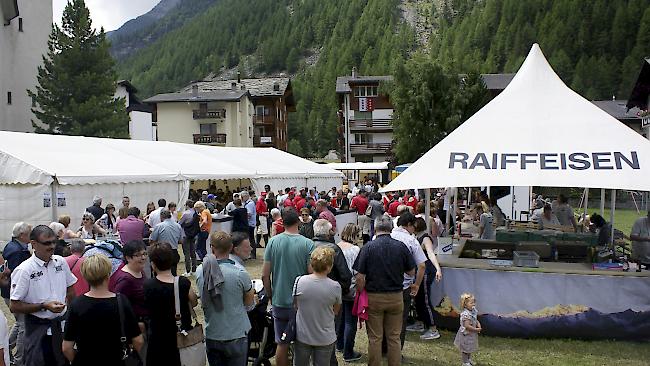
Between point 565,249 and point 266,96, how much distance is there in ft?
194

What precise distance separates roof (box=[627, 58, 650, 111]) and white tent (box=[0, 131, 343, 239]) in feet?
75.3

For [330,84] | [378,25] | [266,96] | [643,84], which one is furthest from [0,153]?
[378,25]

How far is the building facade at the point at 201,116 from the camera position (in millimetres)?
57469

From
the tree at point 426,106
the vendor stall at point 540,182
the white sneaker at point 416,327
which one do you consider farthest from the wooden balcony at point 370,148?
the white sneaker at point 416,327

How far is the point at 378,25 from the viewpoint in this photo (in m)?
167

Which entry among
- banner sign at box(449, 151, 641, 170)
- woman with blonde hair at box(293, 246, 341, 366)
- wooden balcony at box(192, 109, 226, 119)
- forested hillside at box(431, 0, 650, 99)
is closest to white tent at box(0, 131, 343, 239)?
banner sign at box(449, 151, 641, 170)

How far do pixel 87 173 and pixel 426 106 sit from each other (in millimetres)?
27264

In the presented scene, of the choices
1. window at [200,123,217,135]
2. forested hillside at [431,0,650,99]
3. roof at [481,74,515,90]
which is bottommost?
window at [200,123,217,135]

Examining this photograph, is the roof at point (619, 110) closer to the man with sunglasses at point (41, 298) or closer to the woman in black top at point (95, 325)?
the man with sunglasses at point (41, 298)

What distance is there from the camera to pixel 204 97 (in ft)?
190

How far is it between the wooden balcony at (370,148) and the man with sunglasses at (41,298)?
188 ft

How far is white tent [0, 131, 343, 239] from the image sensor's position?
44.0 feet

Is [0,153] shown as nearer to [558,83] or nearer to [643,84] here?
[558,83]

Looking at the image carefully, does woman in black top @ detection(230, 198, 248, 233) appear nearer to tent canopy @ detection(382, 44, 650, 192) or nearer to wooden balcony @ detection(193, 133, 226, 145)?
tent canopy @ detection(382, 44, 650, 192)
